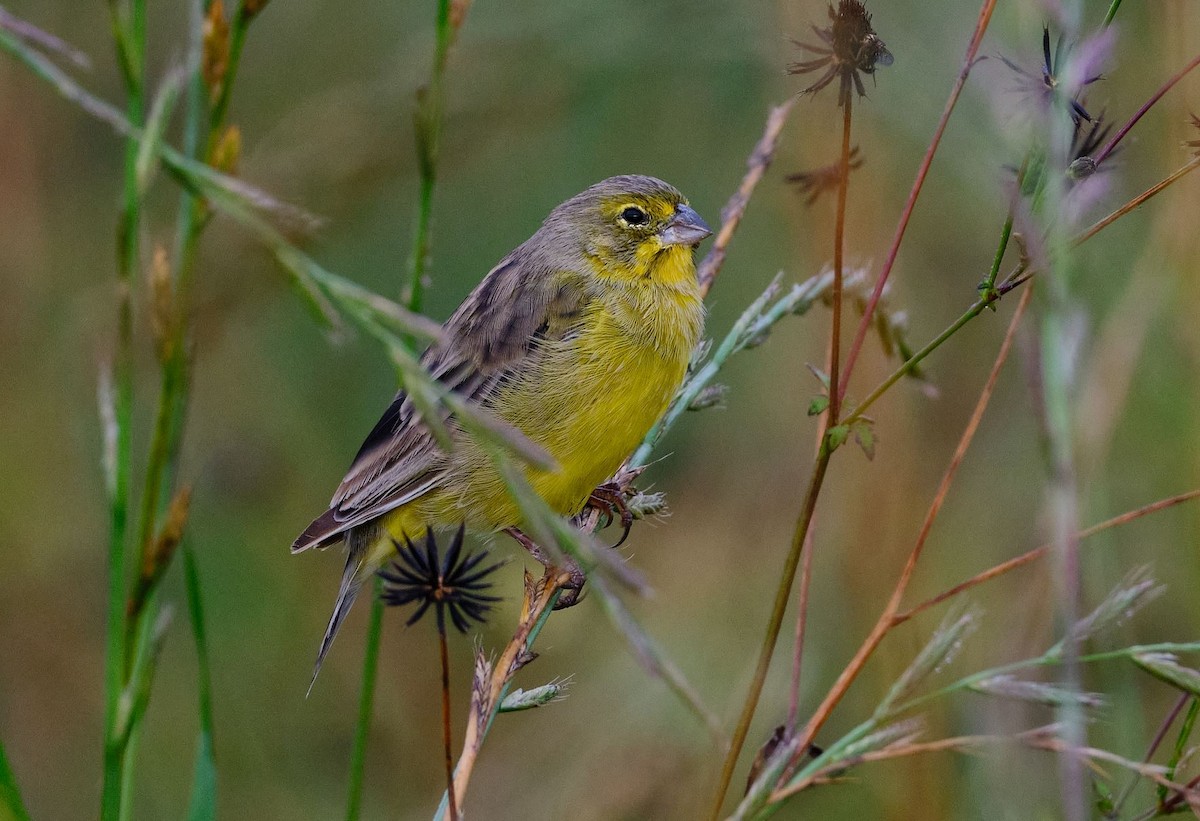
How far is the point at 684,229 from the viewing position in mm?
3846

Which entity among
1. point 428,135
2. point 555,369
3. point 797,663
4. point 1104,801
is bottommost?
point 1104,801

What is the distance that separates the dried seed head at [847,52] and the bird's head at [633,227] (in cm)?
199

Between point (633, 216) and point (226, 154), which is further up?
point (226, 154)

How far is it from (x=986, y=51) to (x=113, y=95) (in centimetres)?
374

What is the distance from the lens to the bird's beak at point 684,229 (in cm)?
380

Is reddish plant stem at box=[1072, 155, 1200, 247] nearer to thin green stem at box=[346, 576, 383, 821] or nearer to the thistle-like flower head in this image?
the thistle-like flower head

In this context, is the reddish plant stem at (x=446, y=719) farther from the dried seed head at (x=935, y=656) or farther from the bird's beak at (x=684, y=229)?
the bird's beak at (x=684, y=229)

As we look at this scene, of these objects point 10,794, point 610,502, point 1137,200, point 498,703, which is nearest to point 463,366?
point 610,502

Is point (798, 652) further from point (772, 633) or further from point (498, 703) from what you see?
point (498, 703)

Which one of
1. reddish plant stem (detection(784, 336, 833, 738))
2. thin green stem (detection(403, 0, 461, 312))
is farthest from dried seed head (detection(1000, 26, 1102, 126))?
thin green stem (detection(403, 0, 461, 312))

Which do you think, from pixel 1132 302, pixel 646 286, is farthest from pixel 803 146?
pixel 1132 302

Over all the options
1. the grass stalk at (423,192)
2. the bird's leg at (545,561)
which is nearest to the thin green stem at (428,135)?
the grass stalk at (423,192)

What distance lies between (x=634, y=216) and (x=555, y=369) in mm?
690

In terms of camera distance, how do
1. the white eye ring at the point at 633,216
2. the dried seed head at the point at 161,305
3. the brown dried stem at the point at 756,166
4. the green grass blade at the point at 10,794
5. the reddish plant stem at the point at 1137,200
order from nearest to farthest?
the dried seed head at the point at 161,305, the green grass blade at the point at 10,794, the reddish plant stem at the point at 1137,200, the brown dried stem at the point at 756,166, the white eye ring at the point at 633,216
